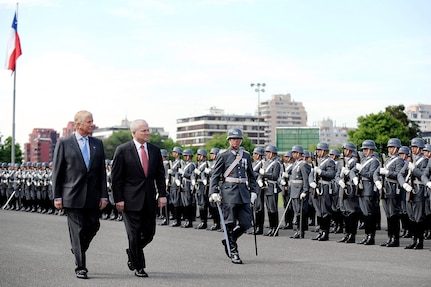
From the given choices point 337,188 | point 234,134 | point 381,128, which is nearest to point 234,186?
point 234,134

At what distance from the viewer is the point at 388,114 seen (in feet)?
300

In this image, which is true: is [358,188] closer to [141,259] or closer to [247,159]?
[247,159]

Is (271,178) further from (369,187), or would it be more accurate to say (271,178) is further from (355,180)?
(369,187)

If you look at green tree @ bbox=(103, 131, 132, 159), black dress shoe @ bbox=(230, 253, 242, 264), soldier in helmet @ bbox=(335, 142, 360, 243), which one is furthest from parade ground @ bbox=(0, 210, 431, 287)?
green tree @ bbox=(103, 131, 132, 159)

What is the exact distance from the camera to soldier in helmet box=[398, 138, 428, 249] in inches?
628

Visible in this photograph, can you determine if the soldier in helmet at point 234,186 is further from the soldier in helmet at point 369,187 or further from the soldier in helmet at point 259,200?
the soldier in helmet at point 259,200

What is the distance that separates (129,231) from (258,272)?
195 cm

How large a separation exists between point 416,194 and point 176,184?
9.54 metres

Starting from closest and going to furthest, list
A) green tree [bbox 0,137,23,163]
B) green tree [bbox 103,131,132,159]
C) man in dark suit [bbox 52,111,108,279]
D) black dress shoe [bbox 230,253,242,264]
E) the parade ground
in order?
the parade ground < man in dark suit [bbox 52,111,108,279] < black dress shoe [bbox 230,253,242,264] < green tree [bbox 0,137,23,163] < green tree [bbox 103,131,132,159]

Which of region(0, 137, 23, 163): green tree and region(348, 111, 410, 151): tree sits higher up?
region(348, 111, 410, 151): tree

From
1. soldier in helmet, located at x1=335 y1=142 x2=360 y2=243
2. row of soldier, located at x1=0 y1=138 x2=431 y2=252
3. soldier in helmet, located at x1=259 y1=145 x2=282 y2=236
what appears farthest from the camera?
soldier in helmet, located at x1=259 y1=145 x2=282 y2=236

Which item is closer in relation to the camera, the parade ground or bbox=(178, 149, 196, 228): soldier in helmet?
the parade ground

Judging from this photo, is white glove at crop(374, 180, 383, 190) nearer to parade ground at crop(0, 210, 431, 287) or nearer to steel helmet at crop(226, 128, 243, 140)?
parade ground at crop(0, 210, 431, 287)

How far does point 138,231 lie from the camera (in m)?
11.3
